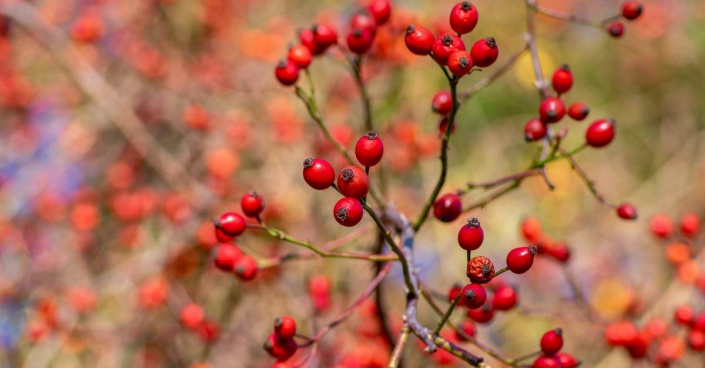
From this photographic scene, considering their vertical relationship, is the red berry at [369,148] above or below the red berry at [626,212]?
above

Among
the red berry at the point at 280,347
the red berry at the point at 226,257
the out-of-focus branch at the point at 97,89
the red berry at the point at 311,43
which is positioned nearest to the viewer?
the red berry at the point at 280,347

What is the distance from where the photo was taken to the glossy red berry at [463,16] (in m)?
1.49

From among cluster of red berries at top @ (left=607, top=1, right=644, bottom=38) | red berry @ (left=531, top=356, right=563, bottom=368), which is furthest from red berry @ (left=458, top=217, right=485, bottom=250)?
cluster of red berries at top @ (left=607, top=1, right=644, bottom=38)

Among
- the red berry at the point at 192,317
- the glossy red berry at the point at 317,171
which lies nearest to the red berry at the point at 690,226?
the glossy red berry at the point at 317,171

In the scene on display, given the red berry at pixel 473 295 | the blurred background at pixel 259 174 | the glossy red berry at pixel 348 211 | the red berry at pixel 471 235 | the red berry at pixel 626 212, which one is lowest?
the blurred background at pixel 259 174

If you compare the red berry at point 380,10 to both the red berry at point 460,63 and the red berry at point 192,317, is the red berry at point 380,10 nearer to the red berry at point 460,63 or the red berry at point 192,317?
the red berry at point 460,63

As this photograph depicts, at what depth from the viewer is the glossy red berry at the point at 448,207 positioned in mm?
1658

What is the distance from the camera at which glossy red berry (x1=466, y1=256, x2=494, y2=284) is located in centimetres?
126

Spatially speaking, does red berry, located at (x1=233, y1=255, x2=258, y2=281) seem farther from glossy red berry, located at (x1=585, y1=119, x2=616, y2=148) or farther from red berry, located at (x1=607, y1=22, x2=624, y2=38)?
red berry, located at (x1=607, y1=22, x2=624, y2=38)

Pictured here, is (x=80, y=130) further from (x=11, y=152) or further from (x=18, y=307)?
(x=18, y=307)

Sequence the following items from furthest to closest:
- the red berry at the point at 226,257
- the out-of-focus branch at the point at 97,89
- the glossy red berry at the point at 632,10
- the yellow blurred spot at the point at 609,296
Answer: the yellow blurred spot at the point at 609,296 → the out-of-focus branch at the point at 97,89 → the glossy red berry at the point at 632,10 → the red berry at the point at 226,257

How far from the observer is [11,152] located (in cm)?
523

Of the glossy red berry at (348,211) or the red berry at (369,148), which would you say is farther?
the red berry at (369,148)

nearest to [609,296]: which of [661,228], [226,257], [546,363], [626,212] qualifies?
[661,228]
